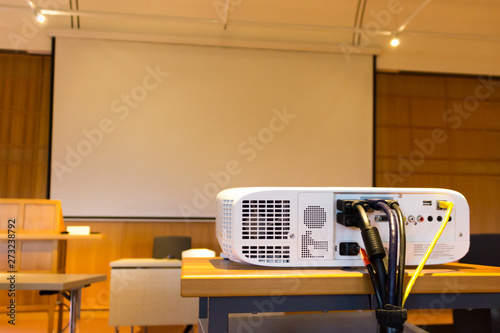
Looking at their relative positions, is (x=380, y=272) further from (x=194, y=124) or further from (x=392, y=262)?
(x=194, y=124)

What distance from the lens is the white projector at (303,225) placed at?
923 mm

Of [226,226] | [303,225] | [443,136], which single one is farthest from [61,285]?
[443,136]

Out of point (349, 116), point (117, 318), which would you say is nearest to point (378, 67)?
point (349, 116)

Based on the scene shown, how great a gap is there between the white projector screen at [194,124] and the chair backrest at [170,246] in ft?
1.15

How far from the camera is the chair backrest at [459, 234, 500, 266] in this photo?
5.94 ft

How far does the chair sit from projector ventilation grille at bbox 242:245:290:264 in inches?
41.5

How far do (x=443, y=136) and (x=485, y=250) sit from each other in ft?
12.6

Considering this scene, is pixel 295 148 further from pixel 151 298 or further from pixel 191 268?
pixel 191 268

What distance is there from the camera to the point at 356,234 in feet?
3.09

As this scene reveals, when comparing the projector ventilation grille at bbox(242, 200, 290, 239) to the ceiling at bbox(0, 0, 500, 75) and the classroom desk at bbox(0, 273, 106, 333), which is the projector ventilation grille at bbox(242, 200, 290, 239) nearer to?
the classroom desk at bbox(0, 273, 106, 333)

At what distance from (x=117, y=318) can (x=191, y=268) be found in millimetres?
2312

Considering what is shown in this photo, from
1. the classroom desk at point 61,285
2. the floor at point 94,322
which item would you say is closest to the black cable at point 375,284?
the classroom desk at point 61,285

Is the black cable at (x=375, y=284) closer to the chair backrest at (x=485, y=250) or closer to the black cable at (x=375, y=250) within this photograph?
the black cable at (x=375, y=250)

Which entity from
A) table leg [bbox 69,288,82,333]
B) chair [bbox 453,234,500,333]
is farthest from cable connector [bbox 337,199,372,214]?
table leg [bbox 69,288,82,333]
